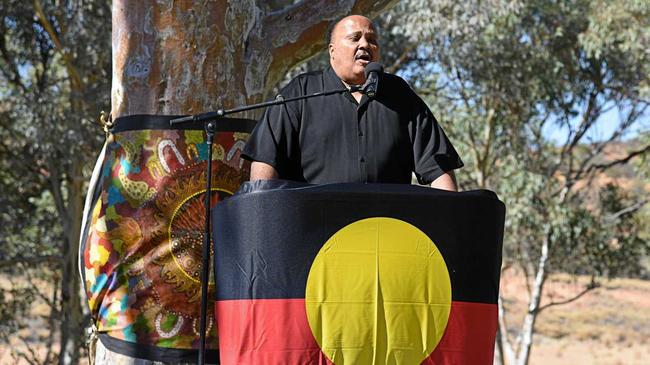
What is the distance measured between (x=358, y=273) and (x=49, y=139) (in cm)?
1004

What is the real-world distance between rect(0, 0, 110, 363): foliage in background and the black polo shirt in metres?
9.38

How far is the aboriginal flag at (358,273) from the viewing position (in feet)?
9.59

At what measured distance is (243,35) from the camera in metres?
4.08

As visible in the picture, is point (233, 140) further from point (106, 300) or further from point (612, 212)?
point (612, 212)

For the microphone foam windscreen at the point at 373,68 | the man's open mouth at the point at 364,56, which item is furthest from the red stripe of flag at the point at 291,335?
the man's open mouth at the point at 364,56

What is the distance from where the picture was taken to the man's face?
332cm

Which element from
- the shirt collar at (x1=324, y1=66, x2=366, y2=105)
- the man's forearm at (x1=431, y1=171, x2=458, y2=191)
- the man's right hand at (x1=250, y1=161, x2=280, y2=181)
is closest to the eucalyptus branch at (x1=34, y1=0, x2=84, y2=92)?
the shirt collar at (x1=324, y1=66, x2=366, y2=105)

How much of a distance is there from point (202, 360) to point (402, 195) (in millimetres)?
828

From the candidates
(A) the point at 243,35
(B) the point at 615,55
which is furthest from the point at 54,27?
(A) the point at 243,35

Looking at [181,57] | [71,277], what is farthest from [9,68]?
[181,57]

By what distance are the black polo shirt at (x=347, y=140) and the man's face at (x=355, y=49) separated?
5 cm

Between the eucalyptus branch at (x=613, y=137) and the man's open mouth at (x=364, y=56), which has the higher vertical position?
the eucalyptus branch at (x=613, y=137)

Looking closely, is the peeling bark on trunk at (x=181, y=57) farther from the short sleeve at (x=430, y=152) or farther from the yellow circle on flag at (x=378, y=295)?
the yellow circle on flag at (x=378, y=295)

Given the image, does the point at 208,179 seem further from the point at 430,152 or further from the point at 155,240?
the point at 430,152
